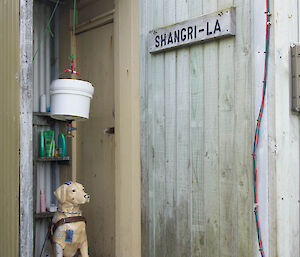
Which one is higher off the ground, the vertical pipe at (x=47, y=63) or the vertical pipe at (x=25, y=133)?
the vertical pipe at (x=47, y=63)

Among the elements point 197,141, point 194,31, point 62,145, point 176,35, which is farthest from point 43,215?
point 194,31

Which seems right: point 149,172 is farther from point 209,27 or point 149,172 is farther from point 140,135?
point 209,27

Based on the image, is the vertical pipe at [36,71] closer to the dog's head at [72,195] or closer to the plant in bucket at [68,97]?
the plant in bucket at [68,97]

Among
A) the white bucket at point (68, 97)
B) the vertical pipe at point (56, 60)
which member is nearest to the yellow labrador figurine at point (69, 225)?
the white bucket at point (68, 97)

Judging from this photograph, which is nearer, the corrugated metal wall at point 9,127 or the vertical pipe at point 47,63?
the corrugated metal wall at point 9,127

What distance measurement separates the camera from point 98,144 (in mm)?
4012

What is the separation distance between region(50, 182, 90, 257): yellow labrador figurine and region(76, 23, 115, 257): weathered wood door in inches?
20.0

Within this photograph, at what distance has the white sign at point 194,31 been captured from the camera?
269cm

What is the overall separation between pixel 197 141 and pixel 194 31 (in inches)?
32.8

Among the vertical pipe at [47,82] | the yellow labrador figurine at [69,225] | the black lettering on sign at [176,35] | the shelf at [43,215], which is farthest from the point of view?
the vertical pipe at [47,82]

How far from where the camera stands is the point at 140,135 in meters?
3.36

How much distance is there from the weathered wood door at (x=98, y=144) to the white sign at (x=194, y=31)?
0.84m

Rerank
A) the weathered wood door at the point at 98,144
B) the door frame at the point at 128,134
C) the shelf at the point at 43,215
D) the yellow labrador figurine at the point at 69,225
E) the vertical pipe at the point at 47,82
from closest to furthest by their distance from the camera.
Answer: the yellow labrador figurine at the point at 69,225
the door frame at the point at 128,134
the weathered wood door at the point at 98,144
the shelf at the point at 43,215
the vertical pipe at the point at 47,82

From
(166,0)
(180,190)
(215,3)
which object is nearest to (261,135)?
(180,190)
